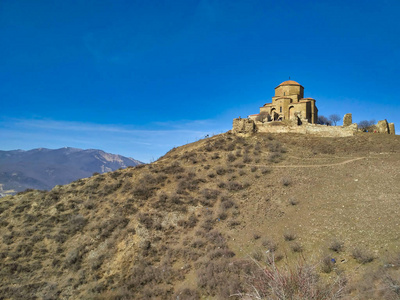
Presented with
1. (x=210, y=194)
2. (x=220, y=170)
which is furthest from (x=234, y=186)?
(x=220, y=170)

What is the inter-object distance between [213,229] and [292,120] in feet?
70.6

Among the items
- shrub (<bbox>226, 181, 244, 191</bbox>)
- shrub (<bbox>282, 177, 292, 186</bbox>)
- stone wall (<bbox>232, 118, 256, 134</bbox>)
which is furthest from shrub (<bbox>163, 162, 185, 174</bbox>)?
stone wall (<bbox>232, 118, 256, 134</bbox>)

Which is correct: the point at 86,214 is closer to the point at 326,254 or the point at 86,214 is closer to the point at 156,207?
the point at 156,207

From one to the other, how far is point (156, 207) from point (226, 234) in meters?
5.99

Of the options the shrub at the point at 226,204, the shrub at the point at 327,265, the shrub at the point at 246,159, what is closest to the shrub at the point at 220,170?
the shrub at the point at 246,159

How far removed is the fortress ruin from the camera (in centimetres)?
3028

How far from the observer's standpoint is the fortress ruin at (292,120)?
30.3 metres

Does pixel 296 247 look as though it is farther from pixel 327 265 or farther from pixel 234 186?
pixel 234 186

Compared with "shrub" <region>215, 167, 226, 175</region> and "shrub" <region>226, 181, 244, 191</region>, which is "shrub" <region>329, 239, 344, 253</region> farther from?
"shrub" <region>215, 167, 226, 175</region>

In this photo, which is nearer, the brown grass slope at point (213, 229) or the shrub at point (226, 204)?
the brown grass slope at point (213, 229)

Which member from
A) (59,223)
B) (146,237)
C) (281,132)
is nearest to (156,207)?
(146,237)

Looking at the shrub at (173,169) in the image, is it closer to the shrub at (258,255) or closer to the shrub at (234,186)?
the shrub at (234,186)

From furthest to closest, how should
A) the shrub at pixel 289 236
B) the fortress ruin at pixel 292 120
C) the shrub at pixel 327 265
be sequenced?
the fortress ruin at pixel 292 120, the shrub at pixel 289 236, the shrub at pixel 327 265

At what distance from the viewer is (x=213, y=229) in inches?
632
